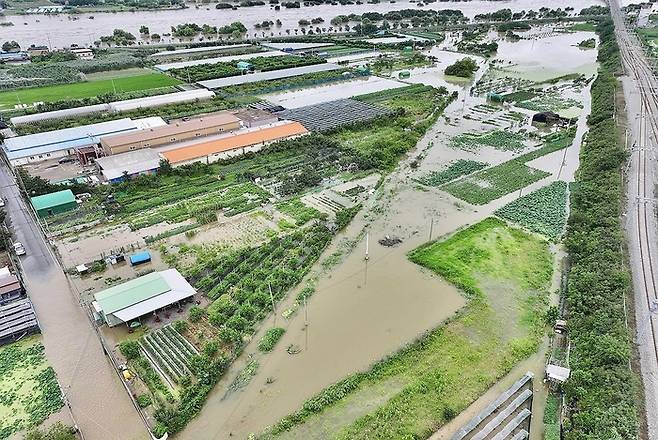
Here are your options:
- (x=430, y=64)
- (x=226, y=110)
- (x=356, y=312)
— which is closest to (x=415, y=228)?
(x=356, y=312)

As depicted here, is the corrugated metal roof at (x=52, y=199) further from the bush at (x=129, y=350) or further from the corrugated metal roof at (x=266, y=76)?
the corrugated metal roof at (x=266, y=76)

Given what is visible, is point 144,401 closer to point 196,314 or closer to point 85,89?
point 196,314

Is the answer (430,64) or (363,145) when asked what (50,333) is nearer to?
(363,145)

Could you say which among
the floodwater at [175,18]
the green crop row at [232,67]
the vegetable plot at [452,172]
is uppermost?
the floodwater at [175,18]

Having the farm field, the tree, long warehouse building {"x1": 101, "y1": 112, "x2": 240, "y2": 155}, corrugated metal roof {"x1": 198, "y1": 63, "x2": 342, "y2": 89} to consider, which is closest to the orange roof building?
long warehouse building {"x1": 101, "y1": 112, "x2": 240, "y2": 155}

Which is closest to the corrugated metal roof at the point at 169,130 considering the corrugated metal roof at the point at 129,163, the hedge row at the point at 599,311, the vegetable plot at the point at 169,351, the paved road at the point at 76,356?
the corrugated metal roof at the point at 129,163

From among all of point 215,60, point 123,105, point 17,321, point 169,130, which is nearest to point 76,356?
point 17,321

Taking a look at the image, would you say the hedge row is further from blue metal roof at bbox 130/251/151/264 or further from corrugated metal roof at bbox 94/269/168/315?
blue metal roof at bbox 130/251/151/264
